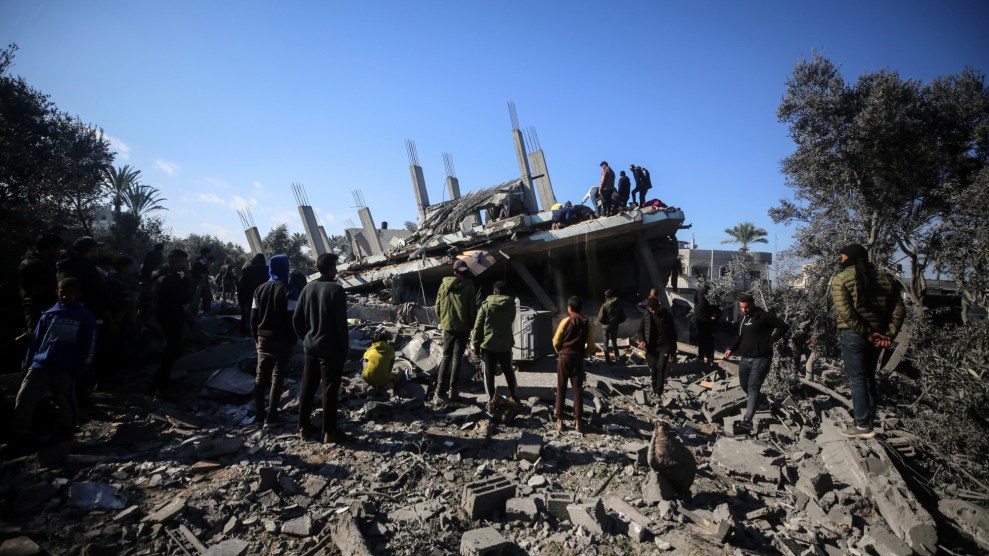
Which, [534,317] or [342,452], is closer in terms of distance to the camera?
[342,452]

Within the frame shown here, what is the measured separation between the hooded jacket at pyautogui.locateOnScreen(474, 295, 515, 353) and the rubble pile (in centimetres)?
69

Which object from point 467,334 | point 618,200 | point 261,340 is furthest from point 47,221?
point 618,200

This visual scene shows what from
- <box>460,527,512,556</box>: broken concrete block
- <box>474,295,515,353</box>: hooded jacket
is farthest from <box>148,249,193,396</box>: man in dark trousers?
<box>460,527,512,556</box>: broken concrete block

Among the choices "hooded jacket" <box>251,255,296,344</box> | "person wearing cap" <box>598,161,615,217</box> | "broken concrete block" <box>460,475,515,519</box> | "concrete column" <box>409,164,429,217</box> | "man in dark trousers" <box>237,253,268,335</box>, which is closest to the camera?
"broken concrete block" <box>460,475,515,519</box>

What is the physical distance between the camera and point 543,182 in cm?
1388

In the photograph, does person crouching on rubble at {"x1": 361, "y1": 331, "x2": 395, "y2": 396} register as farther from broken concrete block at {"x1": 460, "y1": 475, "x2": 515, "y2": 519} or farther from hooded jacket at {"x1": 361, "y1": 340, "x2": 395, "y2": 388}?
broken concrete block at {"x1": 460, "y1": 475, "x2": 515, "y2": 519}

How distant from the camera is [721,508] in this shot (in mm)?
3174

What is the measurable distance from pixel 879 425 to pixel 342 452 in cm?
593

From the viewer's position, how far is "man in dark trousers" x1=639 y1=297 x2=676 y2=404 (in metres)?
6.50

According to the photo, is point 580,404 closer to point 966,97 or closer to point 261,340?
point 261,340

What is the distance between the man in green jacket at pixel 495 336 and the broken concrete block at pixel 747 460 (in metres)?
2.23

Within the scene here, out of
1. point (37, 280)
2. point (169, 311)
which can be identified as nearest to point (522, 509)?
point (169, 311)

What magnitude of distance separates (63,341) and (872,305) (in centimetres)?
735

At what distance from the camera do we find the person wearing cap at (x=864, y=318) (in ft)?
13.4
